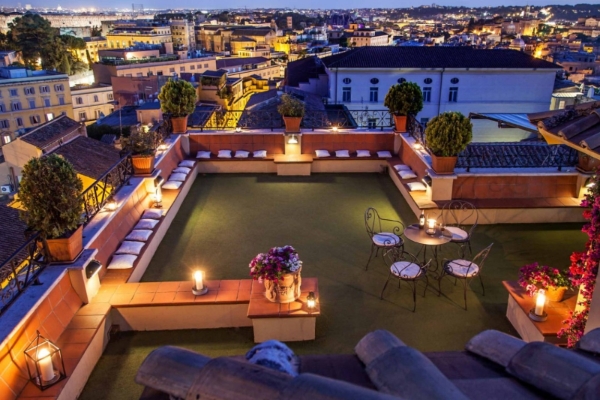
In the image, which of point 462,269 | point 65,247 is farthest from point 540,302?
point 65,247

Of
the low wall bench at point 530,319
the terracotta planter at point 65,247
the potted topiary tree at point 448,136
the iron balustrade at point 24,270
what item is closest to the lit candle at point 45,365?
the iron balustrade at point 24,270

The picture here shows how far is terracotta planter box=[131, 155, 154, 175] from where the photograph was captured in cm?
915

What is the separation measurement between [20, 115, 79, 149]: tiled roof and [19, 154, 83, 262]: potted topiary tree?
77.4ft

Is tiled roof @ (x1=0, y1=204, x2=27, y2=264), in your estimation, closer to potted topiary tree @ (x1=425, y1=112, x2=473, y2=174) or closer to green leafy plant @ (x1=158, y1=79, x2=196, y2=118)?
green leafy plant @ (x1=158, y1=79, x2=196, y2=118)

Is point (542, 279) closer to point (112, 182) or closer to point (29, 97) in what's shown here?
point (112, 182)

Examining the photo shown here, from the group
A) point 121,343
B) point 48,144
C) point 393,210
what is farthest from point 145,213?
point 48,144

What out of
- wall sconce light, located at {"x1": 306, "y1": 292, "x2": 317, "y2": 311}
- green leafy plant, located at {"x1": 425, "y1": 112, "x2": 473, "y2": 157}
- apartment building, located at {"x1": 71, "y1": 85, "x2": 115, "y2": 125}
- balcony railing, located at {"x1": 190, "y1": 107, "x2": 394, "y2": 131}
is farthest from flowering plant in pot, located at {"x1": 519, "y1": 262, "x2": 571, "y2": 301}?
apartment building, located at {"x1": 71, "y1": 85, "x2": 115, "y2": 125}

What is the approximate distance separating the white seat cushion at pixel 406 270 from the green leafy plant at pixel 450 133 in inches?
135

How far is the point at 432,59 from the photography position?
33.6 m

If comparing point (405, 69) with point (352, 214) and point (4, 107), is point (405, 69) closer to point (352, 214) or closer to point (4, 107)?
point (352, 214)

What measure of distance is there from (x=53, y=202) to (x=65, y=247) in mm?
642

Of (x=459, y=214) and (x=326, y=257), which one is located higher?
(x=459, y=214)

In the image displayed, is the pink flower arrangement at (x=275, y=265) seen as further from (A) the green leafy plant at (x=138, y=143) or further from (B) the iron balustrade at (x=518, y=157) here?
(B) the iron balustrade at (x=518, y=157)

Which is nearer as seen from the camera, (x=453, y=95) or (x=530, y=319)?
(x=530, y=319)
